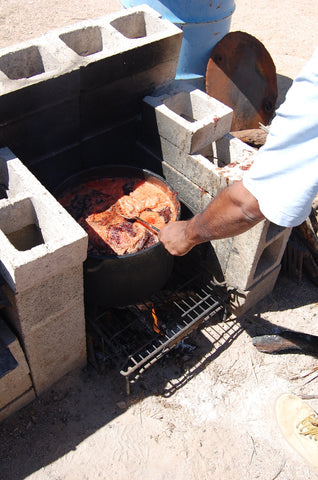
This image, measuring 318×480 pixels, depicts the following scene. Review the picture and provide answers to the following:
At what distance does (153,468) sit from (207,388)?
2.88 feet

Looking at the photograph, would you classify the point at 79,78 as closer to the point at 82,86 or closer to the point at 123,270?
the point at 82,86

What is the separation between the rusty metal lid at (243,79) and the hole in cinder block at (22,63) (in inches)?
142

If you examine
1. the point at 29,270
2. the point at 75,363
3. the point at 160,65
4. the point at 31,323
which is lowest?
the point at 75,363

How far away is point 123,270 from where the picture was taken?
3.77 metres

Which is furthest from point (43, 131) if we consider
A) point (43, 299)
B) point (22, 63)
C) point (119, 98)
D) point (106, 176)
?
point (43, 299)

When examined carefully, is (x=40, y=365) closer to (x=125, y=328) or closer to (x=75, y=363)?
(x=75, y=363)

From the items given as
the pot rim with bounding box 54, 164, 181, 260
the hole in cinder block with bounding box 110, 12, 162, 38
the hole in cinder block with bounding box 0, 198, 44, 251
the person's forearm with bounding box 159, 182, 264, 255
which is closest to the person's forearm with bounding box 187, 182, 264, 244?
the person's forearm with bounding box 159, 182, 264, 255

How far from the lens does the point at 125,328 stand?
4.06m

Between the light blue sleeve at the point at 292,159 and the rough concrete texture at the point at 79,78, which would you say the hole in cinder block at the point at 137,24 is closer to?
the rough concrete texture at the point at 79,78

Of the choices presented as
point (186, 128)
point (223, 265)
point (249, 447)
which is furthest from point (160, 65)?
point (249, 447)

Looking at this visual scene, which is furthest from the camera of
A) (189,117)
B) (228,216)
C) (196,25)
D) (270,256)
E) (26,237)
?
(196,25)

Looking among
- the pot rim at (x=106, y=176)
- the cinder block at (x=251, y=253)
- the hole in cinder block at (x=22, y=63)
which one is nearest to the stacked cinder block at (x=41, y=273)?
the pot rim at (x=106, y=176)

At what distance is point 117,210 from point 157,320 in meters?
1.15

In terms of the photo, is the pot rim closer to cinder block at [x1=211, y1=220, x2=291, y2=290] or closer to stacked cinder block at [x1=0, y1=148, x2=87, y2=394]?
stacked cinder block at [x1=0, y1=148, x2=87, y2=394]
